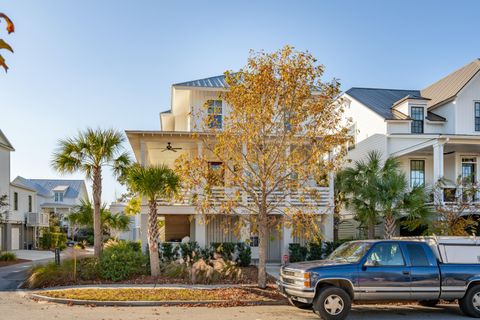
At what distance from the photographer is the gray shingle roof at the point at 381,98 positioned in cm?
2554

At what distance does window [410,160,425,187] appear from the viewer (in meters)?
25.1

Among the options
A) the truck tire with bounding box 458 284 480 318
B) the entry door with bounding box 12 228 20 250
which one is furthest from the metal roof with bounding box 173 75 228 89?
the entry door with bounding box 12 228 20 250

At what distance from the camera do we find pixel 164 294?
13008 mm

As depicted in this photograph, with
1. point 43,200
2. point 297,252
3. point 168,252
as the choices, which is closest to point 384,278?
point 297,252

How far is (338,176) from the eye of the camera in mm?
23016

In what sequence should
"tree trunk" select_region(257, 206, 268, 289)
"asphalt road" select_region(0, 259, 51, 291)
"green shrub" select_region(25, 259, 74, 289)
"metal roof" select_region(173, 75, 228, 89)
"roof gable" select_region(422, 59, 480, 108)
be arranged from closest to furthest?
"tree trunk" select_region(257, 206, 268, 289)
"green shrub" select_region(25, 259, 74, 289)
"asphalt road" select_region(0, 259, 51, 291)
"metal roof" select_region(173, 75, 228, 89)
"roof gable" select_region(422, 59, 480, 108)

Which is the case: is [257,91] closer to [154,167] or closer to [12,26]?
[154,167]

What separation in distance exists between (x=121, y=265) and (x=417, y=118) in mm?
16815

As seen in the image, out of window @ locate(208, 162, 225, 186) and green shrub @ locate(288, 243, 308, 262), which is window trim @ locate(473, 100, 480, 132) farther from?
window @ locate(208, 162, 225, 186)

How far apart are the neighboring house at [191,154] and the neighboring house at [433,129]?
569 cm

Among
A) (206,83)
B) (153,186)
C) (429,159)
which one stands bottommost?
(153,186)

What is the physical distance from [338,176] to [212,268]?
9632mm

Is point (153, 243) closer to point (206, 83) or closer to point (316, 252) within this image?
point (316, 252)

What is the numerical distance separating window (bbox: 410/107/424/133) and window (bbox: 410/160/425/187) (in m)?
1.70
